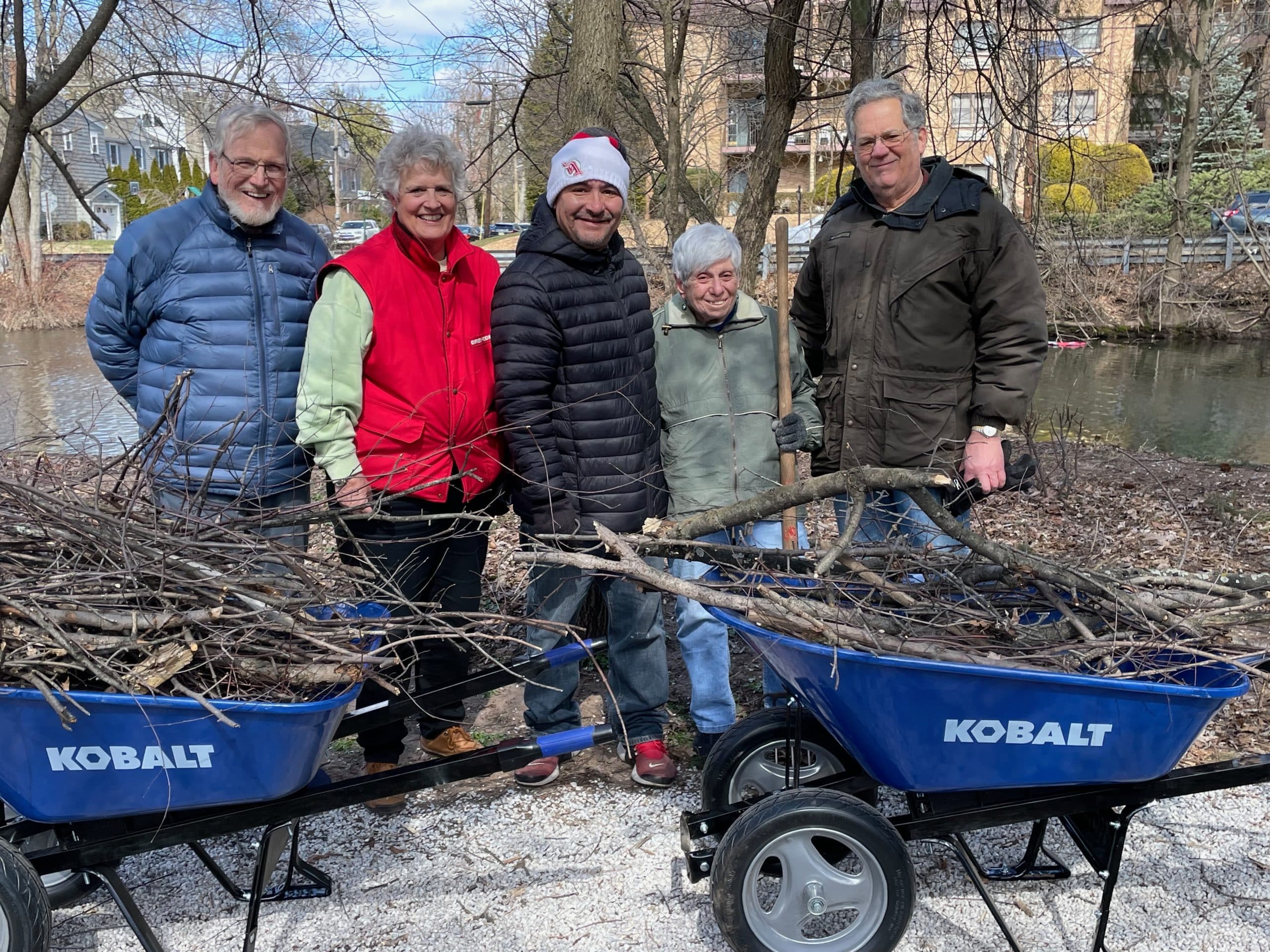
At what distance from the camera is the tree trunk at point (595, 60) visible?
14.0 ft

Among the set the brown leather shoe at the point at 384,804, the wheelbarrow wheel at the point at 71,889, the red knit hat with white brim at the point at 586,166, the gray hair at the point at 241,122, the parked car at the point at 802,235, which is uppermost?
the parked car at the point at 802,235

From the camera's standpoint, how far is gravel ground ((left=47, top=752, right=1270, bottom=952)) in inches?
109

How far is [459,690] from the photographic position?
282cm

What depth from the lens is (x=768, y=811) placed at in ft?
8.01

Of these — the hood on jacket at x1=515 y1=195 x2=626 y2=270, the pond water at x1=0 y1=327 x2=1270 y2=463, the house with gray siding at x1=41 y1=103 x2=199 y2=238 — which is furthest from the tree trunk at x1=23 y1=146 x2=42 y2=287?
the hood on jacket at x1=515 y1=195 x2=626 y2=270

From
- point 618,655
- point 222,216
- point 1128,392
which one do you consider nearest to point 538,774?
point 618,655

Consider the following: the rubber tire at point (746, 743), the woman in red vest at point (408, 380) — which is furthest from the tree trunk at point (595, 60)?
the rubber tire at point (746, 743)

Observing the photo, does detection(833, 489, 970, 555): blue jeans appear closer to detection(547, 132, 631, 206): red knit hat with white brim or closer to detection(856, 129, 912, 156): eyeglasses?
detection(856, 129, 912, 156): eyeglasses

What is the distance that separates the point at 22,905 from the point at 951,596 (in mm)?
2313

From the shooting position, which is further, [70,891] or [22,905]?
[70,891]

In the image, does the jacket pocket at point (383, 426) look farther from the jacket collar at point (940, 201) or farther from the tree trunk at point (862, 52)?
the tree trunk at point (862, 52)

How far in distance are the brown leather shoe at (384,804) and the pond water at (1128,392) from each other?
5398 mm

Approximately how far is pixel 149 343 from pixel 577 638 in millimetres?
1766

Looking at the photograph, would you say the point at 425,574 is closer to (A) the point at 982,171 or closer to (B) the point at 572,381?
(B) the point at 572,381
